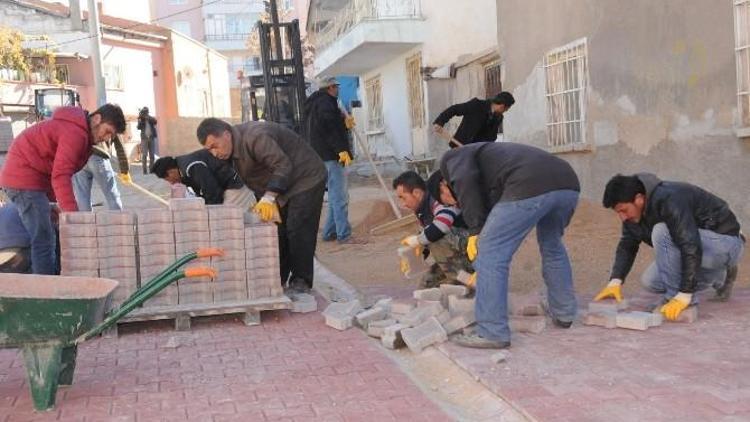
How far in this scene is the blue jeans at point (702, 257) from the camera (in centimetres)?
484

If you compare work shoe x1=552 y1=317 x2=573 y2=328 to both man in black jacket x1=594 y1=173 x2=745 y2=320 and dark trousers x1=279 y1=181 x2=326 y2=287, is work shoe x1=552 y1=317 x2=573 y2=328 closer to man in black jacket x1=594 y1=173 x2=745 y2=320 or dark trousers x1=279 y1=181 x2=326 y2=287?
man in black jacket x1=594 y1=173 x2=745 y2=320

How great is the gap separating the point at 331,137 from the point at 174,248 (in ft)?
12.2

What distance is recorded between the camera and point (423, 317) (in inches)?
189

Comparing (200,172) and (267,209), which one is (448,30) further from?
(267,209)

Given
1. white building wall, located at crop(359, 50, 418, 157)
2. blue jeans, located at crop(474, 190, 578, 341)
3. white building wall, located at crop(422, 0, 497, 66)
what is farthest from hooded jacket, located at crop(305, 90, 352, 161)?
white building wall, located at crop(359, 50, 418, 157)

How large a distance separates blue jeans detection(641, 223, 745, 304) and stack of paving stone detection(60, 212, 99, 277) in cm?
364

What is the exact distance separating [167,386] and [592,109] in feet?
22.9

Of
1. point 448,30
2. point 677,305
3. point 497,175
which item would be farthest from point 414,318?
point 448,30

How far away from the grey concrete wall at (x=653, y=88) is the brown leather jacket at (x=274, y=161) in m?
3.84

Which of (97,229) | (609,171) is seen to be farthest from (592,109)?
(97,229)

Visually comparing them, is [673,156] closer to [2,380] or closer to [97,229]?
[97,229]

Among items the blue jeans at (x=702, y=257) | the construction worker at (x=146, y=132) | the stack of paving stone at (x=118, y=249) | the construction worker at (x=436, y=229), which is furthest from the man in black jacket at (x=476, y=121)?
the construction worker at (x=146, y=132)

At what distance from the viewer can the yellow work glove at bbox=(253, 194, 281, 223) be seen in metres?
5.64

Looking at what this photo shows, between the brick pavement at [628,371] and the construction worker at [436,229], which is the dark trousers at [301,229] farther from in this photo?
the brick pavement at [628,371]
